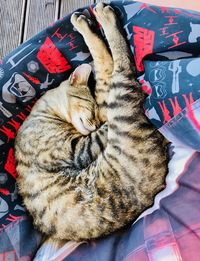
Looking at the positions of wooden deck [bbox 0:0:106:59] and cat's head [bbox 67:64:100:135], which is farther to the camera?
wooden deck [bbox 0:0:106:59]

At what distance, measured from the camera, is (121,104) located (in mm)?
1145

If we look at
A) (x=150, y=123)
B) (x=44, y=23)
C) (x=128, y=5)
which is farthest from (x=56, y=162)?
(x=44, y=23)

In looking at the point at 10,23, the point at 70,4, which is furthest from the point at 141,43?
the point at 10,23

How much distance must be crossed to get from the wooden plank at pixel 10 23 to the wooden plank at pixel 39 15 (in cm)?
3

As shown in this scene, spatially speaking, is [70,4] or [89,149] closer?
[89,149]

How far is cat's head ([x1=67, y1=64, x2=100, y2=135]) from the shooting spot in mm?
1339

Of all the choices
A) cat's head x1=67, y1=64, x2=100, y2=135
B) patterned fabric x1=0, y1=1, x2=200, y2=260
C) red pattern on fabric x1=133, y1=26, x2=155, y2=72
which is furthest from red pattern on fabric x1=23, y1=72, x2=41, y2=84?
red pattern on fabric x1=133, y1=26, x2=155, y2=72

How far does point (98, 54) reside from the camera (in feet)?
4.25

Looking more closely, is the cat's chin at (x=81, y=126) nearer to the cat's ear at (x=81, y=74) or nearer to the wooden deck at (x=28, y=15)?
the cat's ear at (x=81, y=74)

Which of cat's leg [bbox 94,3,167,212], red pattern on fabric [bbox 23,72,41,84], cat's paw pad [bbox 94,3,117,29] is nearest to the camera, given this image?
cat's leg [bbox 94,3,167,212]

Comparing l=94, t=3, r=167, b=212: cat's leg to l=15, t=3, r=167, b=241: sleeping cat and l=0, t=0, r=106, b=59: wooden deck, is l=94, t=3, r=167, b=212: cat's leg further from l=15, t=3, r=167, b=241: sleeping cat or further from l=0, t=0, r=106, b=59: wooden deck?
l=0, t=0, r=106, b=59: wooden deck

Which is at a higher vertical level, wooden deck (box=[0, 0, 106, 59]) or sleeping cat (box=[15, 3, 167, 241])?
wooden deck (box=[0, 0, 106, 59])

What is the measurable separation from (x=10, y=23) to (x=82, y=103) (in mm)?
644

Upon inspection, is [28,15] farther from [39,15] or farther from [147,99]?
[147,99]
